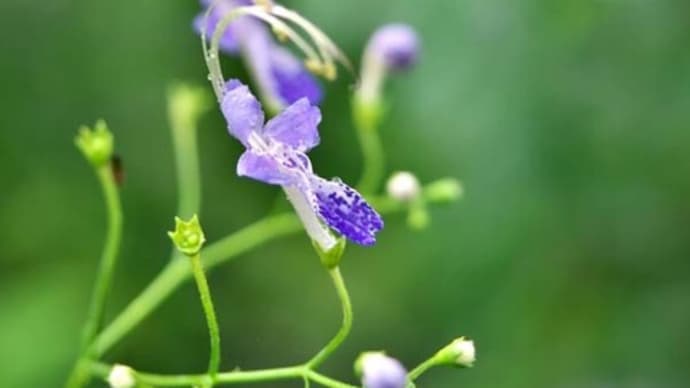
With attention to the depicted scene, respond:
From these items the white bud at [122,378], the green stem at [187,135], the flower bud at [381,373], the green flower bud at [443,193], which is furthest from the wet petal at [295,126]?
the green stem at [187,135]

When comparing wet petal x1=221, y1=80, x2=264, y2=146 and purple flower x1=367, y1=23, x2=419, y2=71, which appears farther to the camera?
purple flower x1=367, y1=23, x2=419, y2=71

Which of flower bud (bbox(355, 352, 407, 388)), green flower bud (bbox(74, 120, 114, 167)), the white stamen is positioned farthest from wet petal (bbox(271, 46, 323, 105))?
flower bud (bbox(355, 352, 407, 388))

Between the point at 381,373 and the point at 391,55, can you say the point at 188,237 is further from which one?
the point at 391,55

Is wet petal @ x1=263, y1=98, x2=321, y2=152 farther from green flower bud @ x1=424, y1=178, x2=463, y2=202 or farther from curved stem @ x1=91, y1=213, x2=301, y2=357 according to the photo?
green flower bud @ x1=424, y1=178, x2=463, y2=202

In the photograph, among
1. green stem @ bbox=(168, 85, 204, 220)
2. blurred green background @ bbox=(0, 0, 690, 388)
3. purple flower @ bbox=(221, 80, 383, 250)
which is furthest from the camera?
blurred green background @ bbox=(0, 0, 690, 388)

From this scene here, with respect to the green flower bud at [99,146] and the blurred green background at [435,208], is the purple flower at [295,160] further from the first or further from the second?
the blurred green background at [435,208]

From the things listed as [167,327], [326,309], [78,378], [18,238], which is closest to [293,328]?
[326,309]
